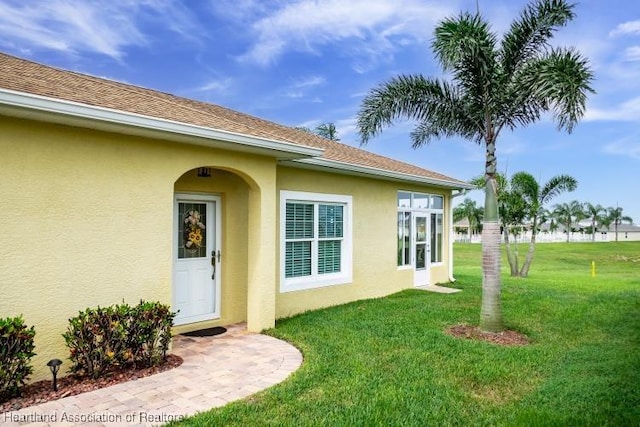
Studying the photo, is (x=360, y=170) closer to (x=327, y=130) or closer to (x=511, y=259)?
(x=511, y=259)

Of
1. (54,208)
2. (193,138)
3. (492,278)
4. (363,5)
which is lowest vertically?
(492,278)

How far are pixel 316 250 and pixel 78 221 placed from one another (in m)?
5.42

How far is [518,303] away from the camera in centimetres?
1112

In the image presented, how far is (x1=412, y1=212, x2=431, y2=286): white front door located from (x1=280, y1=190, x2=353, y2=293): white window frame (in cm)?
346

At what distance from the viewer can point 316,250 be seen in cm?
997

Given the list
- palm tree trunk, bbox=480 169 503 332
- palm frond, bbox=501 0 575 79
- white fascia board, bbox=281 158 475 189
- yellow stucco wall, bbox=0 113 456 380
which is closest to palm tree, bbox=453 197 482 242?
white fascia board, bbox=281 158 475 189

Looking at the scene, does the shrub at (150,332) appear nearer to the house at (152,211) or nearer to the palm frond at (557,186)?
the house at (152,211)

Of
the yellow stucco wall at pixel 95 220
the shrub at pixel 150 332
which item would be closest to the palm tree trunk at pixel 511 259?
the yellow stucco wall at pixel 95 220

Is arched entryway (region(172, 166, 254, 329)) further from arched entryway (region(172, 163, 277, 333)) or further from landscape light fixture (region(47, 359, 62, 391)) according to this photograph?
landscape light fixture (region(47, 359, 62, 391))

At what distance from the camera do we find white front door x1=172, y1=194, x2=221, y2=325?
7.95m

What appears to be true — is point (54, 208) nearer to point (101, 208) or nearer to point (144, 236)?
point (101, 208)

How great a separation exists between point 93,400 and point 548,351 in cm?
670

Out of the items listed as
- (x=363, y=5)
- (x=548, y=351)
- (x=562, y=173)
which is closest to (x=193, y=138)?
(x=548, y=351)

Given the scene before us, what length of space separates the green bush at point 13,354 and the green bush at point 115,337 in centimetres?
52
